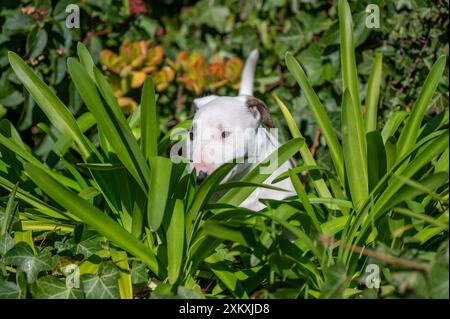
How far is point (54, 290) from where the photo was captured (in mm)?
1989

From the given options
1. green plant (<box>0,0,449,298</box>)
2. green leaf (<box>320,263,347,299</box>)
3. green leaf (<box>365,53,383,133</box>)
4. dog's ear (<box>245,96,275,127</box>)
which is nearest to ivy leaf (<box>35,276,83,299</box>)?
green plant (<box>0,0,449,298</box>)

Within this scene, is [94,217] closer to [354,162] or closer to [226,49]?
[354,162]

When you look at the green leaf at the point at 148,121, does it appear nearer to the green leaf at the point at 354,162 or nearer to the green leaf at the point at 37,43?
the green leaf at the point at 354,162

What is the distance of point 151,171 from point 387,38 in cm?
217

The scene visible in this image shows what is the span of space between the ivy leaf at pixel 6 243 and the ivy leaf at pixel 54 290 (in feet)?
0.68

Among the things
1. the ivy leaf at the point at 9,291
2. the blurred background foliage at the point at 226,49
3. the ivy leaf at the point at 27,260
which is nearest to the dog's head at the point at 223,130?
the ivy leaf at the point at 27,260

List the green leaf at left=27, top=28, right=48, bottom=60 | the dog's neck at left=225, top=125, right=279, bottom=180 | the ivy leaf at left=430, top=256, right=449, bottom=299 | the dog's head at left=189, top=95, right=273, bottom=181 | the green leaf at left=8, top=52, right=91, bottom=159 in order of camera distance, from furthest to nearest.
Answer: the green leaf at left=27, top=28, right=48, bottom=60
the dog's neck at left=225, top=125, right=279, bottom=180
the dog's head at left=189, top=95, right=273, bottom=181
the green leaf at left=8, top=52, right=91, bottom=159
the ivy leaf at left=430, top=256, right=449, bottom=299

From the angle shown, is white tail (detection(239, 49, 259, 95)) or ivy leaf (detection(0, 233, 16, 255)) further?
white tail (detection(239, 49, 259, 95))

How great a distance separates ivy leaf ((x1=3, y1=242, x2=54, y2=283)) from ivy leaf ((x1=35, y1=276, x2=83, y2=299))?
0.09 m

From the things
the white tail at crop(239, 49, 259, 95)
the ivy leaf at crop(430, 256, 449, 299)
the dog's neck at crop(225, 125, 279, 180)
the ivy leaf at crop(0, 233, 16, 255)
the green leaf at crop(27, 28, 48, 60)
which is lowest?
the ivy leaf at crop(430, 256, 449, 299)

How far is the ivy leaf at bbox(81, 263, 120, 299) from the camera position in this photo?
6.54 feet

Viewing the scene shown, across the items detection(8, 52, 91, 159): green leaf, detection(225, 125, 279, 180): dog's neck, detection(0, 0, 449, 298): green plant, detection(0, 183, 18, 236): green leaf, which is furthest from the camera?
detection(225, 125, 279, 180): dog's neck

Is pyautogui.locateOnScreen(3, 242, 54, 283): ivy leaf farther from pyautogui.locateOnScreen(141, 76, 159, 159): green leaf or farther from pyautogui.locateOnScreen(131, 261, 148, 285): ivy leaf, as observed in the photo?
pyautogui.locateOnScreen(141, 76, 159, 159): green leaf

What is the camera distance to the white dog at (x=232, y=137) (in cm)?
257
